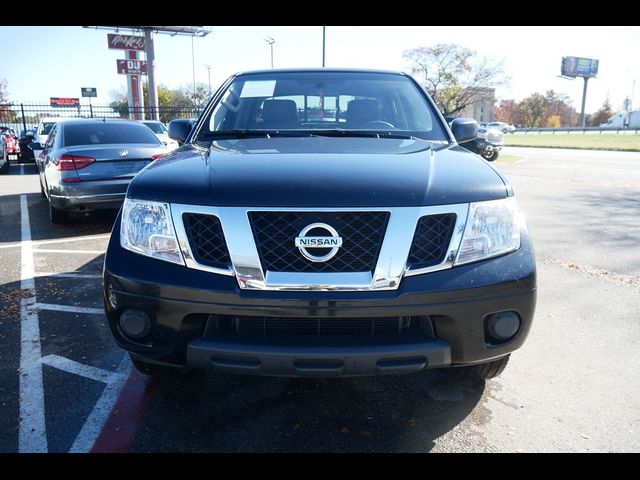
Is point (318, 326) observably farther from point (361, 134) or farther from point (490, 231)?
point (361, 134)

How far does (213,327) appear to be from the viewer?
6.97 feet

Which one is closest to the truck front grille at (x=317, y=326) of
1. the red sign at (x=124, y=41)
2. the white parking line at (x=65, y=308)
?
the white parking line at (x=65, y=308)

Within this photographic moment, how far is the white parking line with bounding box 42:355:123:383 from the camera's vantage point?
293 cm

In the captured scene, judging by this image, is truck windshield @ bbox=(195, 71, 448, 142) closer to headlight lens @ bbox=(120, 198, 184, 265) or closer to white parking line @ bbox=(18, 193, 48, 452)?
headlight lens @ bbox=(120, 198, 184, 265)

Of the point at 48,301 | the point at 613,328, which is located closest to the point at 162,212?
the point at 48,301

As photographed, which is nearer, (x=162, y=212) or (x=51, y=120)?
(x=162, y=212)

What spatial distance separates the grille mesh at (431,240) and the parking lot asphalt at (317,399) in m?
0.89

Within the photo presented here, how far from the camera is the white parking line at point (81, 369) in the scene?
9.62 feet

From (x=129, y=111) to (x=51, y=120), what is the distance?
15097 millimetres

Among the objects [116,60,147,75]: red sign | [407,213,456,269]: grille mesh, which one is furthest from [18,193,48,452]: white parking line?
[116,60,147,75]: red sign

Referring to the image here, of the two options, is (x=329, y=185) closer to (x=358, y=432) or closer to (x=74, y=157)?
(x=358, y=432)

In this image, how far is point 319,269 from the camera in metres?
2.05

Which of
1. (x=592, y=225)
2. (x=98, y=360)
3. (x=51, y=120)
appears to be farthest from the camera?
(x=51, y=120)

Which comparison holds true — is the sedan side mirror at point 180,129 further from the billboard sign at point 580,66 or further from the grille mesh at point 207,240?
the billboard sign at point 580,66
